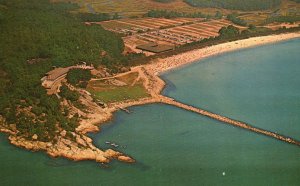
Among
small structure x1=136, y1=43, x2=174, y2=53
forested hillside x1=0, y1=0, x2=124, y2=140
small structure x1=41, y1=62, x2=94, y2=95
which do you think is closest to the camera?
forested hillside x1=0, y1=0, x2=124, y2=140

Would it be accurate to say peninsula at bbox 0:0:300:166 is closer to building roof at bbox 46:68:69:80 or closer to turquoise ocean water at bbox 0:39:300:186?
building roof at bbox 46:68:69:80

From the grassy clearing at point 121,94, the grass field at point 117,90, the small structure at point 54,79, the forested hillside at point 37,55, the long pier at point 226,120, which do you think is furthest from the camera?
the grass field at point 117,90

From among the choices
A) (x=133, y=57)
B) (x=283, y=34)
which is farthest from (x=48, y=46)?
(x=283, y=34)

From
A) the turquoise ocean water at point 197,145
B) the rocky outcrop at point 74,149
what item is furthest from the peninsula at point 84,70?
the turquoise ocean water at point 197,145

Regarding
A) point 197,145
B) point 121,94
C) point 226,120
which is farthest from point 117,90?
point 197,145

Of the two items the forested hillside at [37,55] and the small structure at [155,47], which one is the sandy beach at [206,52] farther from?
the forested hillside at [37,55]

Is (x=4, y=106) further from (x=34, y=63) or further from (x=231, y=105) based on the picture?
(x=231, y=105)

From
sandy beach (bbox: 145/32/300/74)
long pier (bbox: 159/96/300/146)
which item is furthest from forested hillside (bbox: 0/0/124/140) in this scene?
long pier (bbox: 159/96/300/146)
